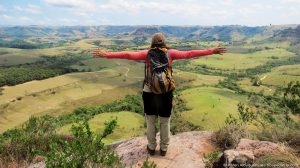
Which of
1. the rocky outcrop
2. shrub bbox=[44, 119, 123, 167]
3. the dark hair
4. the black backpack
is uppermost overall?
the dark hair

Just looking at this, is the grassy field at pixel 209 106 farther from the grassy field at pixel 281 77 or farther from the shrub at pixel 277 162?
the shrub at pixel 277 162

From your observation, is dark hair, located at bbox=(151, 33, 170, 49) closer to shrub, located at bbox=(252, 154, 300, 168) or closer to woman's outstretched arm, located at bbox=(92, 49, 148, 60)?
woman's outstretched arm, located at bbox=(92, 49, 148, 60)

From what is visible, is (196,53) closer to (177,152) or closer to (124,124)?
(177,152)

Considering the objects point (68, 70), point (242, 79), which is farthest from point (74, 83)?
point (242, 79)

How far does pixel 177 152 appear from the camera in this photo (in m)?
9.22

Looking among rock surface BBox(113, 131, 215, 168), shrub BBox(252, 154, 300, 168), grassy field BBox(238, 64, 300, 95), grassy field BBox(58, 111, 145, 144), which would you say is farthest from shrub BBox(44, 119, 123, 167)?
grassy field BBox(238, 64, 300, 95)

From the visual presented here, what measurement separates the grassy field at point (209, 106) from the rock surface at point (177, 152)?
72.6 m

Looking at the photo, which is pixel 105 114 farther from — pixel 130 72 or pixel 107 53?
pixel 107 53

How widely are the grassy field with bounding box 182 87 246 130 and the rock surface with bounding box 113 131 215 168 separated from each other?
72.6 m

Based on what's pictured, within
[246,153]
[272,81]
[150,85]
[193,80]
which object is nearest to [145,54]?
[150,85]

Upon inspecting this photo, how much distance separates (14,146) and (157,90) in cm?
468

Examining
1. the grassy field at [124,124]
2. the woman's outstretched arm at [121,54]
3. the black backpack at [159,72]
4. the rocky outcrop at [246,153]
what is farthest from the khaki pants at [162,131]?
the grassy field at [124,124]

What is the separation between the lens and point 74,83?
136 m

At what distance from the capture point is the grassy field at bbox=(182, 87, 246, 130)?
299 feet
